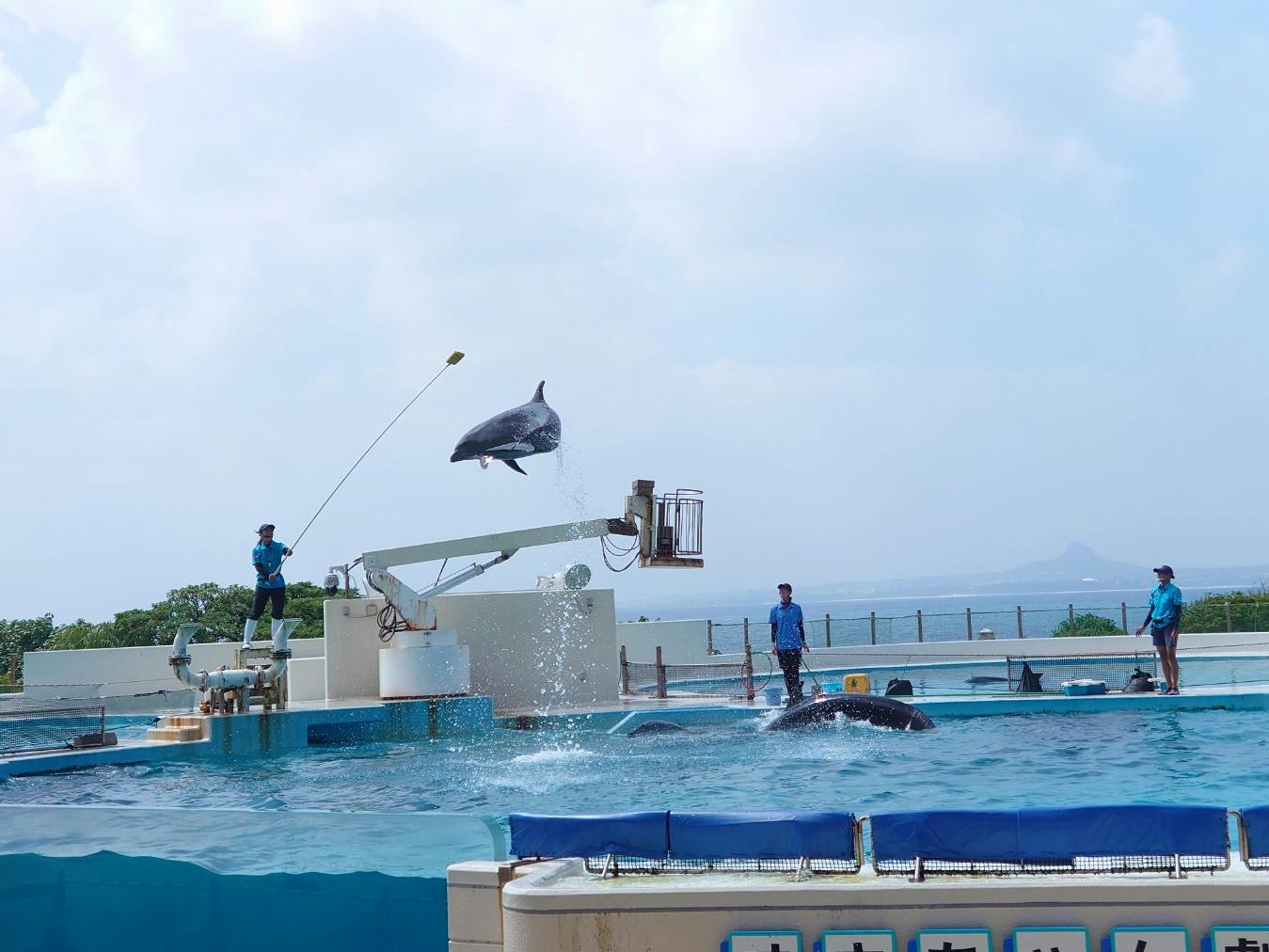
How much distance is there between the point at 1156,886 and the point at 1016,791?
6.01 meters

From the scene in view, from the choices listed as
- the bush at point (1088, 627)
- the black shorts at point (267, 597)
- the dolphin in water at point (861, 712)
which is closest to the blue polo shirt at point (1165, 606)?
the dolphin in water at point (861, 712)

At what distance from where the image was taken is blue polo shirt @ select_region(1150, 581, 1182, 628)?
14.2 meters

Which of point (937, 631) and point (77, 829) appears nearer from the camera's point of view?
point (77, 829)

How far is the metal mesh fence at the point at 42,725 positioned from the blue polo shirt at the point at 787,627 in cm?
776

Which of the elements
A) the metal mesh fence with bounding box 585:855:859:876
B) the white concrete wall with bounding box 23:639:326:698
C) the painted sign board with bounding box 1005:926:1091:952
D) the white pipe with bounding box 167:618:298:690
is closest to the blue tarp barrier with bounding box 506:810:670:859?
the metal mesh fence with bounding box 585:855:859:876

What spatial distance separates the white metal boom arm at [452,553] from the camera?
52.8ft

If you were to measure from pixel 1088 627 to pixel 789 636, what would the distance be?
14504 mm

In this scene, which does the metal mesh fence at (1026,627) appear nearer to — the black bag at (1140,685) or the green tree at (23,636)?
the black bag at (1140,685)

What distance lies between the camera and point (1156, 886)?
4020 millimetres

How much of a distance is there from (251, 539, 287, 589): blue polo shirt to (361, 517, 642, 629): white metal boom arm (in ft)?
4.62

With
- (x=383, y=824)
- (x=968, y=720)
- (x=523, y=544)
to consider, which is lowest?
(x=968, y=720)

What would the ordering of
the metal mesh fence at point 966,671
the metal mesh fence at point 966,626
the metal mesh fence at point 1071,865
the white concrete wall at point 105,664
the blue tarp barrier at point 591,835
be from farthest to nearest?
1. the metal mesh fence at point 966,626
2. the white concrete wall at point 105,664
3. the metal mesh fence at point 966,671
4. the blue tarp barrier at point 591,835
5. the metal mesh fence at point 1071,865

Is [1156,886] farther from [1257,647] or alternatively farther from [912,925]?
[1257,647]

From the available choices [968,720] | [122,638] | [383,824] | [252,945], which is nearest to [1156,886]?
[383,824]
